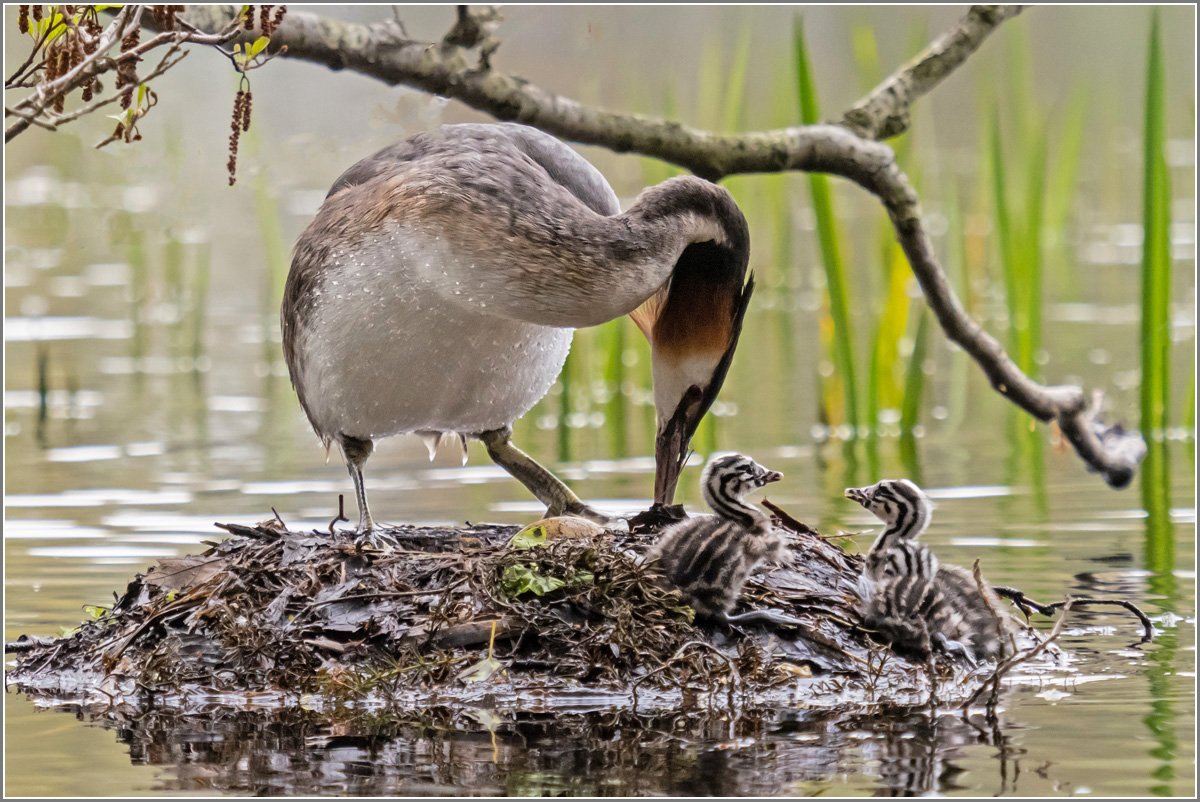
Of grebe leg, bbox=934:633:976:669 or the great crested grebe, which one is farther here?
the great crested grebe

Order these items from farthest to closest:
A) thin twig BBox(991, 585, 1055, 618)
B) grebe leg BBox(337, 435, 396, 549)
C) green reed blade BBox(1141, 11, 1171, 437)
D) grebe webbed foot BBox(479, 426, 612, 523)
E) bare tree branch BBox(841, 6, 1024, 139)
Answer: green reed blade BBox(1141, 11, 1171, 437) < bare tree branch BBox(841, 6, 1024, 139) < grebe webbed foot BBox(479, 426, 612, 523) < grebe leg BBox(337, 435, 396, 549) < thin twig BBox(991, 585, 1055, 618)

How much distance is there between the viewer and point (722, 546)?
5469 millimetres

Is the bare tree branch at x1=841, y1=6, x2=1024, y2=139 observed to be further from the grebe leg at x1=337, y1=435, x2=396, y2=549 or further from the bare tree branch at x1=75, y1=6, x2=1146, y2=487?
the grebe leg at x1=337, y1=435, x2=396, y2=549

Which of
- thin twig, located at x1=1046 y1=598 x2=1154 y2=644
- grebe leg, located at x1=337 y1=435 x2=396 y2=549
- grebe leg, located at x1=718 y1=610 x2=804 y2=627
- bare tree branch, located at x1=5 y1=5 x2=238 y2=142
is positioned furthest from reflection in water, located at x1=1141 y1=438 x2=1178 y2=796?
bare tree branch, located at x1=5 y1=5 x2=238 y2=142

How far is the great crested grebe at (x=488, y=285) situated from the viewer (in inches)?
232

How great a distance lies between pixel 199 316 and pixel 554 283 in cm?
882

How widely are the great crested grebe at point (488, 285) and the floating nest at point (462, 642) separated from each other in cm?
90

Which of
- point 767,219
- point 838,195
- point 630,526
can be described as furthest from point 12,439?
point 838,195

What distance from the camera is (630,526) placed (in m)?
6.34

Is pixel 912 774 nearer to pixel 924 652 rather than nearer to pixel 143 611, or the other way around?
pixel 924 652

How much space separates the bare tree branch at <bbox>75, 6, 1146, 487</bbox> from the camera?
6848mm

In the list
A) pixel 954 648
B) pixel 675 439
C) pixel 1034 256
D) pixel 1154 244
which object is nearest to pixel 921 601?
pixel 954 648

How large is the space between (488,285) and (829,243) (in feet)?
14.1

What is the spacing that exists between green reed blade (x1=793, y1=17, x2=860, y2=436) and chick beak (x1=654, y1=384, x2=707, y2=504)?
2.86 meters
